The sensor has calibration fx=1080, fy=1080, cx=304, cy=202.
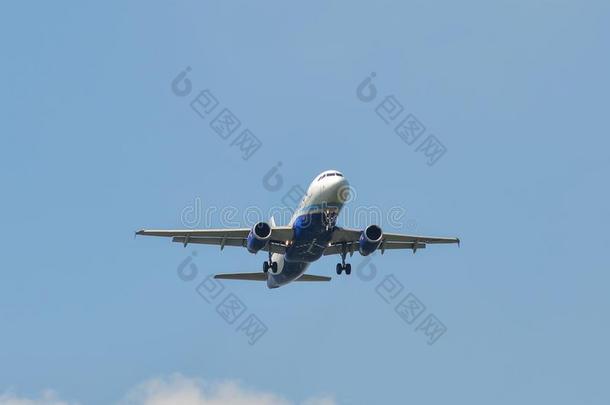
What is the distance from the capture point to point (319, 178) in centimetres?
6494

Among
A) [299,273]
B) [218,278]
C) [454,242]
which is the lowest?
[454,242]

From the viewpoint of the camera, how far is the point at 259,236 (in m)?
65.8

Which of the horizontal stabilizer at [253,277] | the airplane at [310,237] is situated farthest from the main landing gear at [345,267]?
the horizontal stabilizer at [253,277]

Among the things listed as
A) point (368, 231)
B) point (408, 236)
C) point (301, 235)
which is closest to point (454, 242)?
point (408, 236)

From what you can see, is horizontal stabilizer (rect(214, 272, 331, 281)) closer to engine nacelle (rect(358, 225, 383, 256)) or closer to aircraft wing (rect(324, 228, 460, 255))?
aircraft wing (rect(324, 228, 460, 255))

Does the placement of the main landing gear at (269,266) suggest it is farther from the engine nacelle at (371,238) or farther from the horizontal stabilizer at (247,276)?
the engine nacelle at (371,238)

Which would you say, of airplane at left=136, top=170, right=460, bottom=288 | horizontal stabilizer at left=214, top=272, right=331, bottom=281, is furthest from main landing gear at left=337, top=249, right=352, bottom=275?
horizontal stabilizer at left=214, top=272, right=331, bottom=281

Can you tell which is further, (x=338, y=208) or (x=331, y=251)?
(x=331, y=251)

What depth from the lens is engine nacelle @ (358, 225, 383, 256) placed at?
67062mm

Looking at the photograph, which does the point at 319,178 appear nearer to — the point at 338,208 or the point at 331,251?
the point at 338,208

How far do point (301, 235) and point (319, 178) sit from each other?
11.9 feet

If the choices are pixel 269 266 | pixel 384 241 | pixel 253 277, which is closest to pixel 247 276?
pixel 253 277

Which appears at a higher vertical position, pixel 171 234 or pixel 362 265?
pixel 171 234

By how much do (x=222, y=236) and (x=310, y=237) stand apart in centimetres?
683
